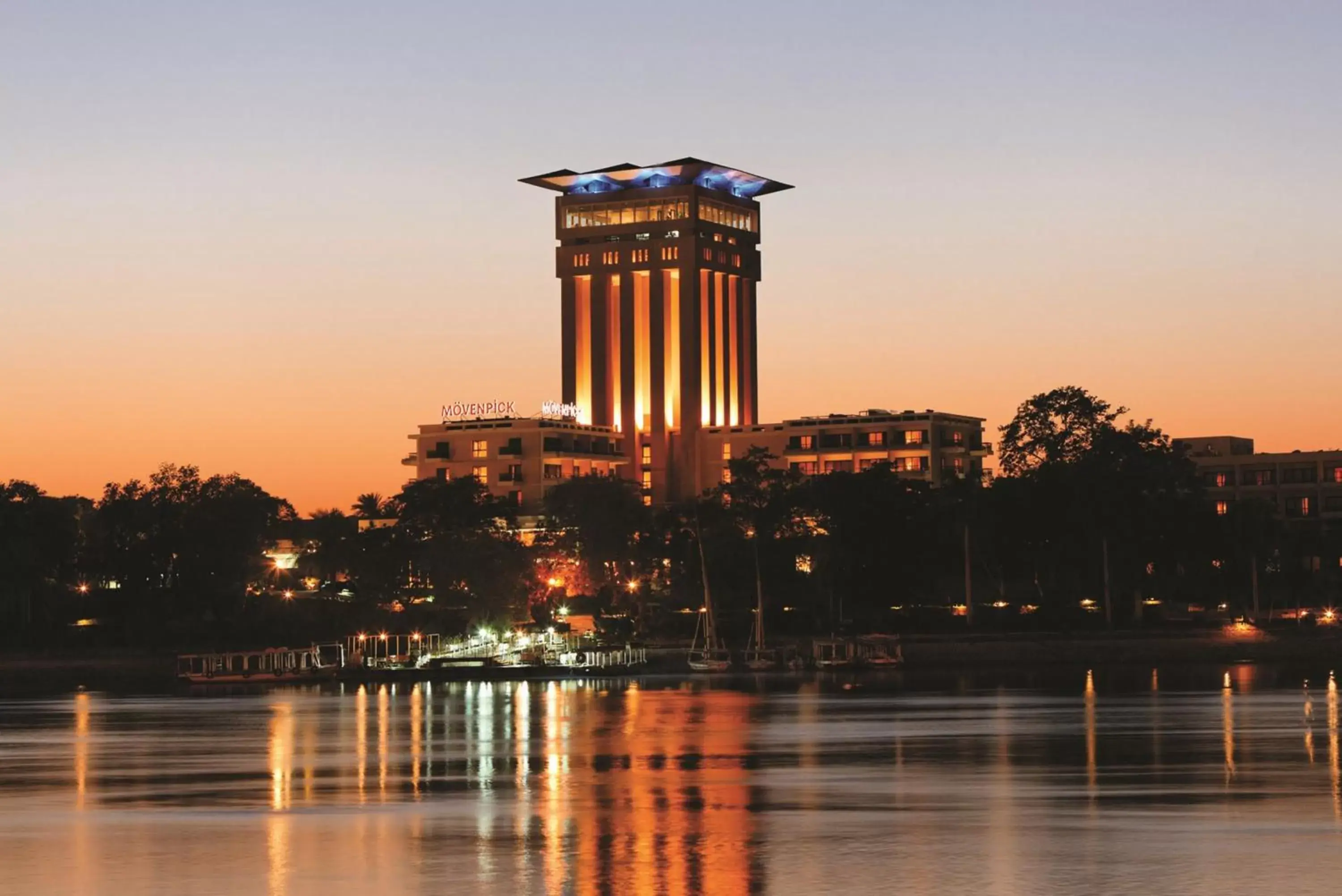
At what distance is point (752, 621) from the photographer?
550 feet

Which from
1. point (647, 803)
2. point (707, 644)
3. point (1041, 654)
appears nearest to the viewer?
point (647, 803)

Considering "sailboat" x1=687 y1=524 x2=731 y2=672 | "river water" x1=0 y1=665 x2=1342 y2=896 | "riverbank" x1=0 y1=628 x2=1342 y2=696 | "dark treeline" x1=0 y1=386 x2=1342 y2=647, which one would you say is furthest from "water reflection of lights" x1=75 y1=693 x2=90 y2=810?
"sailboat" x1=687 y1=524 x2=731 y2=672

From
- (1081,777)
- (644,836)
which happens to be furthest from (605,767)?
(644,836)

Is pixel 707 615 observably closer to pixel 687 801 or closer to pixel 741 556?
pixel 741 556

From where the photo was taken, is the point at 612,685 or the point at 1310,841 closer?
the point at 1310,841

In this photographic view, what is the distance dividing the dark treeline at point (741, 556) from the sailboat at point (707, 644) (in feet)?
9.71

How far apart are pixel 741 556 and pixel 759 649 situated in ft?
48.9

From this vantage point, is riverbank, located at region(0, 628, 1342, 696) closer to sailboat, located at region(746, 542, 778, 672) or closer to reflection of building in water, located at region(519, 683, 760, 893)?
sailboat, located at region(746, 542, 778, 672)

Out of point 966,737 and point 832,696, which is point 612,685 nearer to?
point 832,696

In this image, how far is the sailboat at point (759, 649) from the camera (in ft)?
495

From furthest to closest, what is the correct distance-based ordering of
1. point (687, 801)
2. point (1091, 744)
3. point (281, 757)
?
1. point (1091, 744)
2. point (281, 757)
3. point (687, 801)

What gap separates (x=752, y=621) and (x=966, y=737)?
95603mm

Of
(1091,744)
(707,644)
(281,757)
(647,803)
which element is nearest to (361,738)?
(281,757)

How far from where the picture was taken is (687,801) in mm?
50500
